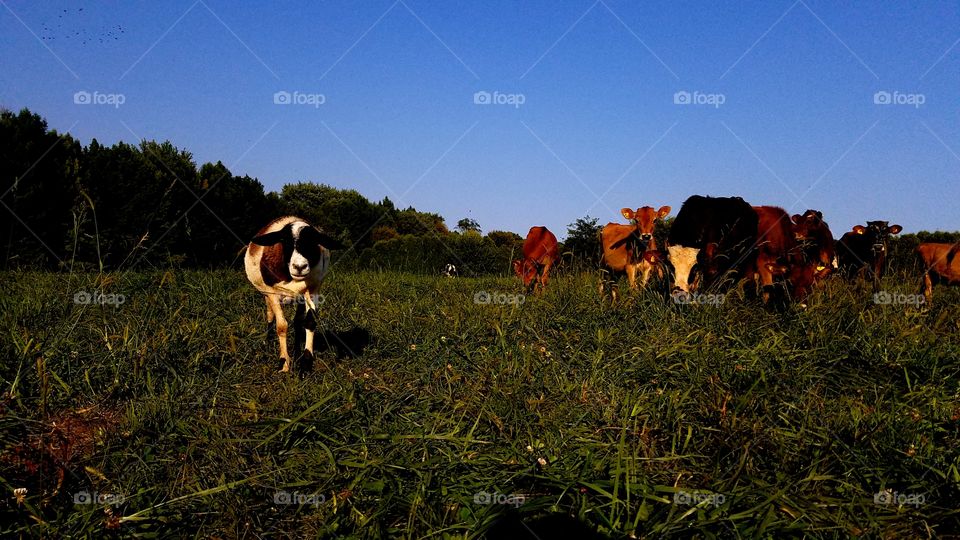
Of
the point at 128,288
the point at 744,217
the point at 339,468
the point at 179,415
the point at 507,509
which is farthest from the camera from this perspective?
the point at 744,217

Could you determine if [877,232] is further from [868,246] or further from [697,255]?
[697,255]

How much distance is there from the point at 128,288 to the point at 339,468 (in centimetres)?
633

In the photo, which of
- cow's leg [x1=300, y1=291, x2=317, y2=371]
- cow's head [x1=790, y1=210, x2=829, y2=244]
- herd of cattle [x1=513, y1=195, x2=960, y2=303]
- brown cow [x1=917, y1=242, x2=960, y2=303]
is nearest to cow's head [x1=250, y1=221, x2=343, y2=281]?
cow's leg [x1=300, y1=291, x2=317, y2=371]

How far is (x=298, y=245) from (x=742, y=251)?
19.9ft

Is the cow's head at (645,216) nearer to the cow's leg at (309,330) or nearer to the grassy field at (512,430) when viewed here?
the grassy field at (512,430)

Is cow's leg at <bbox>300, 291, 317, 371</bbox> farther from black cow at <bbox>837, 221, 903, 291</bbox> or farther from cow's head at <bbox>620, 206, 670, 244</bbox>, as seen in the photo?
black cow at <bbox>837, 221, 903, 291</bbox>

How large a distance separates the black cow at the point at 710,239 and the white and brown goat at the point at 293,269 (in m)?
4.19

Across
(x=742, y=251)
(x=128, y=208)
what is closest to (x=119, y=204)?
(x=128, y=208)

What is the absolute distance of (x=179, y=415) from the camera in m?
4.26

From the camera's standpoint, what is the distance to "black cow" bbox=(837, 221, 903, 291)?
1332 cm

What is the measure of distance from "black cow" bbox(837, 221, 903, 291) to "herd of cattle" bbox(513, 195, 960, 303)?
0.02 m

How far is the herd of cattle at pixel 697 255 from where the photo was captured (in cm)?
700

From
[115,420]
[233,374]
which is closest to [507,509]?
[115,420]

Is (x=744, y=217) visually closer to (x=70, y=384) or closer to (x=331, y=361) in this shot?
(x=331, y=361)
